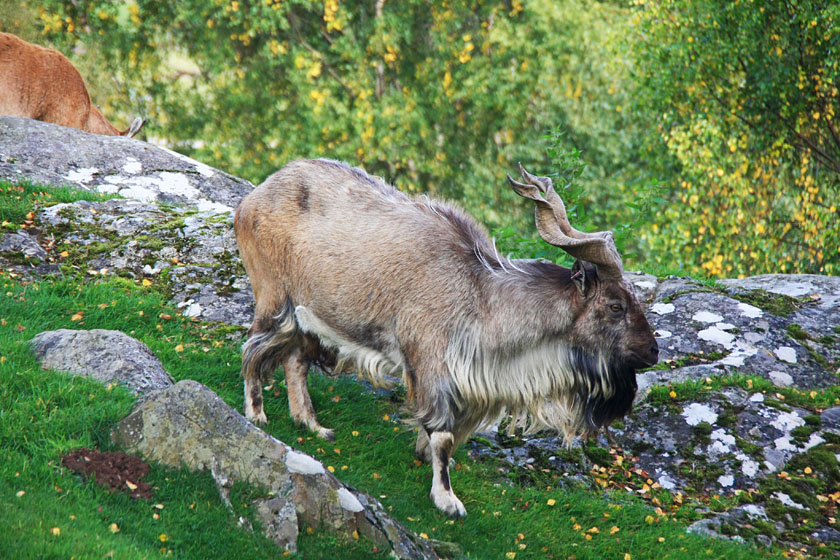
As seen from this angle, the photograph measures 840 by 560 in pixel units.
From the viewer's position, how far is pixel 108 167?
1122 cm

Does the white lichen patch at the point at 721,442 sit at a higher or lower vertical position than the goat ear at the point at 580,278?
lower

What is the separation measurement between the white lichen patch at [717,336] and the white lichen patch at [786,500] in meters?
2.11

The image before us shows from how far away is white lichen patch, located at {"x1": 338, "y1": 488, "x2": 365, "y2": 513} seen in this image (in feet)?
15.7

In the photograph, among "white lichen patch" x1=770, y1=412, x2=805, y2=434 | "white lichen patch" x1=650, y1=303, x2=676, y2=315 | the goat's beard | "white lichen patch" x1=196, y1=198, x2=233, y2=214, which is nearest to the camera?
the goat's beard

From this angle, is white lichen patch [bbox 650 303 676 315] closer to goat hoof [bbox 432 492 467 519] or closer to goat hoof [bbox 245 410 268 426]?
goat hoof [bbox 432 492 467 519]

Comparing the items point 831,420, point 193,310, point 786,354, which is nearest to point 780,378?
point 786,354

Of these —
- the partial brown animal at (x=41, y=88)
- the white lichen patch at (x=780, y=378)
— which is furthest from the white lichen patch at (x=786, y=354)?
the partial brown animal at (x=41, y=88)

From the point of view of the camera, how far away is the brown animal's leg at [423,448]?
20.9 ft

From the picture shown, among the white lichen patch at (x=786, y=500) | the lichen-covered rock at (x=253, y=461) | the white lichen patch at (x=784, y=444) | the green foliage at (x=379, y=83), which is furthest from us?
the green foliage at (x=379, y=83)

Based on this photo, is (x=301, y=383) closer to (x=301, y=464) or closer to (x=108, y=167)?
(x=301, y=464)

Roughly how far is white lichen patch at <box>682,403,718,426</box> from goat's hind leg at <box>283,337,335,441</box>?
3108 millimetres

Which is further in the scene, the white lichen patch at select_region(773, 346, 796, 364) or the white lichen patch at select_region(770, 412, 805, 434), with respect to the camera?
the white lichen patch at select_region(773, 346, 796, 364)

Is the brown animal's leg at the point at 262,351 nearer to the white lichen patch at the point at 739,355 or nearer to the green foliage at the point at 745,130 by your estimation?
the white lichen patch at the point at 739,355

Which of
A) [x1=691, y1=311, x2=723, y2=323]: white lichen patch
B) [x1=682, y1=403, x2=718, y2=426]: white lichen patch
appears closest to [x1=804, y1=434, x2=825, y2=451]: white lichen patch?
[x1=682, y1=403, x2=718, y2=426]: white lichen patch
